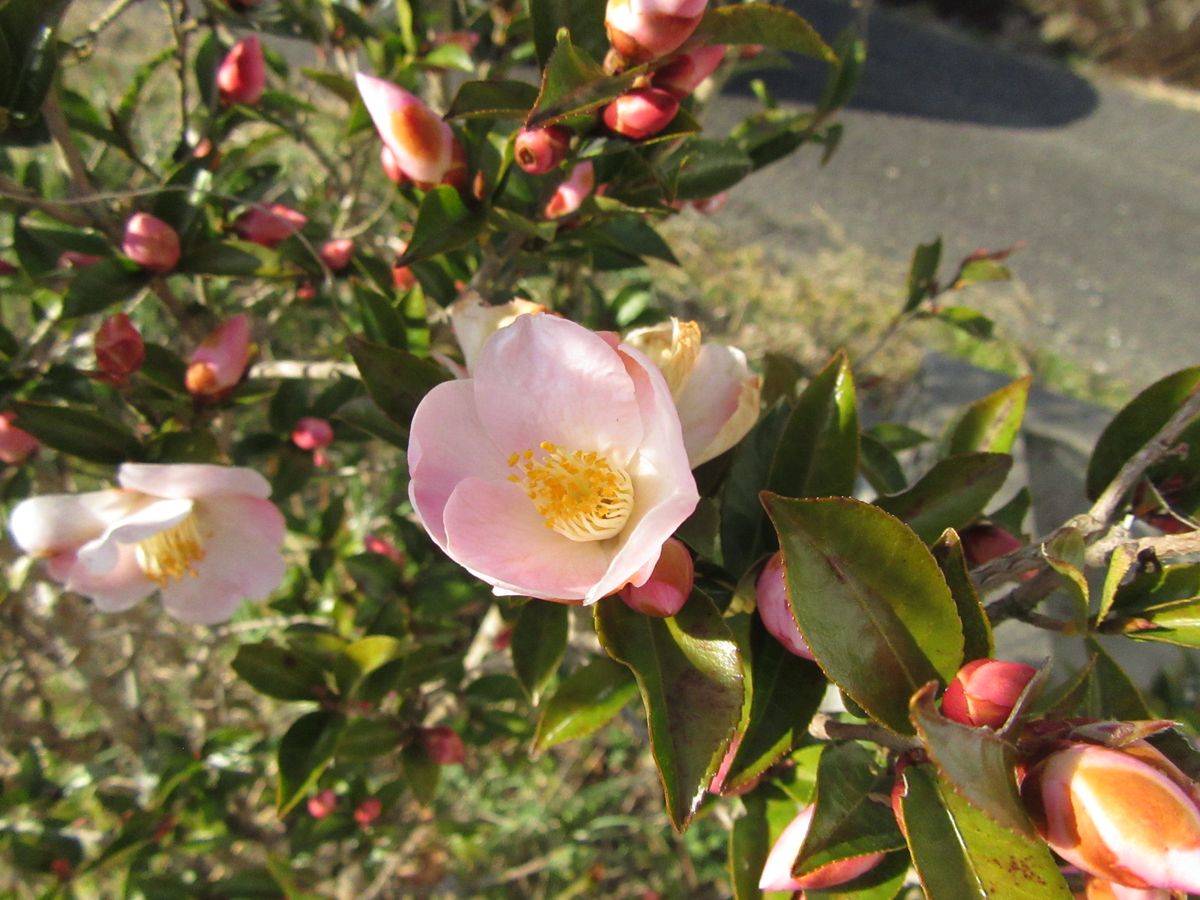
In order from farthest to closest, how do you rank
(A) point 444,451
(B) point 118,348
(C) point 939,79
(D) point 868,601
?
(C) point 939,79 → (B) point 118,348 → (A) point 444,451 → (D) point 868,601

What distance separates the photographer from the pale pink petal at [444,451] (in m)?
0.63

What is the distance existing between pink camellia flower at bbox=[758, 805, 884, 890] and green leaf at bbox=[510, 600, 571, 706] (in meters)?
0.28

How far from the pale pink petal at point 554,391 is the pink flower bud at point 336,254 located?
567 millimetres

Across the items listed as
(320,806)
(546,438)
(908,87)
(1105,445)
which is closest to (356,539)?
(320,806)

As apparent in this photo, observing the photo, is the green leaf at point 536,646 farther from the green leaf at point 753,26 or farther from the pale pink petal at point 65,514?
the green leaf at point 753,26

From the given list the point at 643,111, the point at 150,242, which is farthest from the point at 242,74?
the point at 643,111

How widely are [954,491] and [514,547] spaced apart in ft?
1.25

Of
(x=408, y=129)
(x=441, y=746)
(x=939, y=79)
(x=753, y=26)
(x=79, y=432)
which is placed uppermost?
(x=753, y=26)

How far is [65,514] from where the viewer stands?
899 mm

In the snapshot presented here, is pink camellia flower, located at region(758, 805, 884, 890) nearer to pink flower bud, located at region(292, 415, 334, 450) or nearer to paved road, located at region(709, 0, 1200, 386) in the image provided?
pink flower bud, located at region(292, 415, 334, 450)

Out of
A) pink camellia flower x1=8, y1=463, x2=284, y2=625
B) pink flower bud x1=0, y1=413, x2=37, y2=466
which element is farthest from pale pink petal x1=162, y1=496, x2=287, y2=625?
pink flower bud x1=0, y1=413, x2=37, y2=466

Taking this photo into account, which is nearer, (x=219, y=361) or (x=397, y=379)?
(x=397, y=379)

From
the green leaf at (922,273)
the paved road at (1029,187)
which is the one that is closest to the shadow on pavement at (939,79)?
the paved road at (1029,187)

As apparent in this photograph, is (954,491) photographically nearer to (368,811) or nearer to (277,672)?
(277,672)
